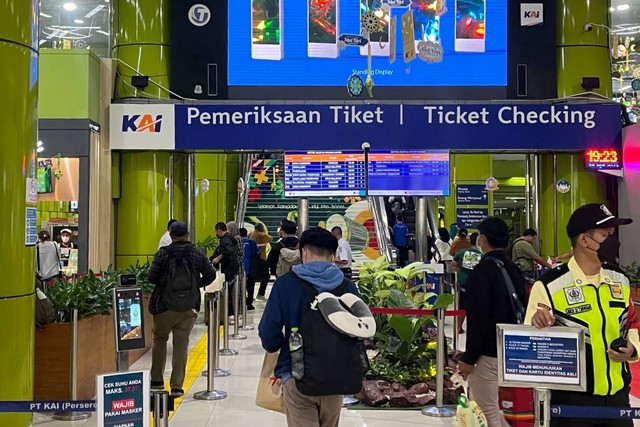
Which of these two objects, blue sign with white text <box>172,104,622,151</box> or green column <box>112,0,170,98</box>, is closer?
blue sign with white text <box>172,104,622,151</box>

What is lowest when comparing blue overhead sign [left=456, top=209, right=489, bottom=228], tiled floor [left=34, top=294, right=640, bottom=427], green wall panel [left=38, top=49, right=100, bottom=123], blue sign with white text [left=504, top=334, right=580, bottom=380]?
tiled floor [left=34, top=294, right=640, bottom=427]

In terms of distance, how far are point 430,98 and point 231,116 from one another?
9.88 ft

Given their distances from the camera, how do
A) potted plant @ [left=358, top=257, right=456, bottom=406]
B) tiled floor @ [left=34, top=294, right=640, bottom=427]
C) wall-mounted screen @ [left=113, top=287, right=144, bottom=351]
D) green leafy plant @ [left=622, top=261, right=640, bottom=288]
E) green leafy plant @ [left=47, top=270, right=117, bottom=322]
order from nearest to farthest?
wall-mounted screen @ [left=113, top=287, right=144, bottom=351], tiled floor @ [left=34, top=294, right=640, bottom=427], green leafy plant @ [left=47, top=270, right=117, bottom=322], potted plant @ [left=358, top=257, right=456, bottom=406], green leafy plant @ [left=622, top=261, right=640, bottom=288]

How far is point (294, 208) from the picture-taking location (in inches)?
966

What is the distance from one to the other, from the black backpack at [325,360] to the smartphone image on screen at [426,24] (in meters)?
8.68

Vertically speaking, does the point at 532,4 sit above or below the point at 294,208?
above

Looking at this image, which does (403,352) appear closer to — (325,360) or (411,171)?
(325,360)

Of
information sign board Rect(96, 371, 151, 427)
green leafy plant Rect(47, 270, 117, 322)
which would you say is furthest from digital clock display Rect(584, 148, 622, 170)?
information sign board Rect(96, 371, 151, 427)

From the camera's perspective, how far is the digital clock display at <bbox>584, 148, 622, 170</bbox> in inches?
459

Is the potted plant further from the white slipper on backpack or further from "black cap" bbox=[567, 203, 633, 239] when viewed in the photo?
"black cap" bbox=[567, 203, 633, 239]

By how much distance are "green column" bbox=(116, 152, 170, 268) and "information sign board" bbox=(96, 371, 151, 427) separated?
344 inches

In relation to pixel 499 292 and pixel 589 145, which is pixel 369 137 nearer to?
pixel 589 145

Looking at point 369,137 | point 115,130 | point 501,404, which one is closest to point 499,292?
point 501,404

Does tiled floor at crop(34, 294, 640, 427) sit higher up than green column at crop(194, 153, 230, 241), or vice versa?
green column at crop(194, 153, 230, 241)
